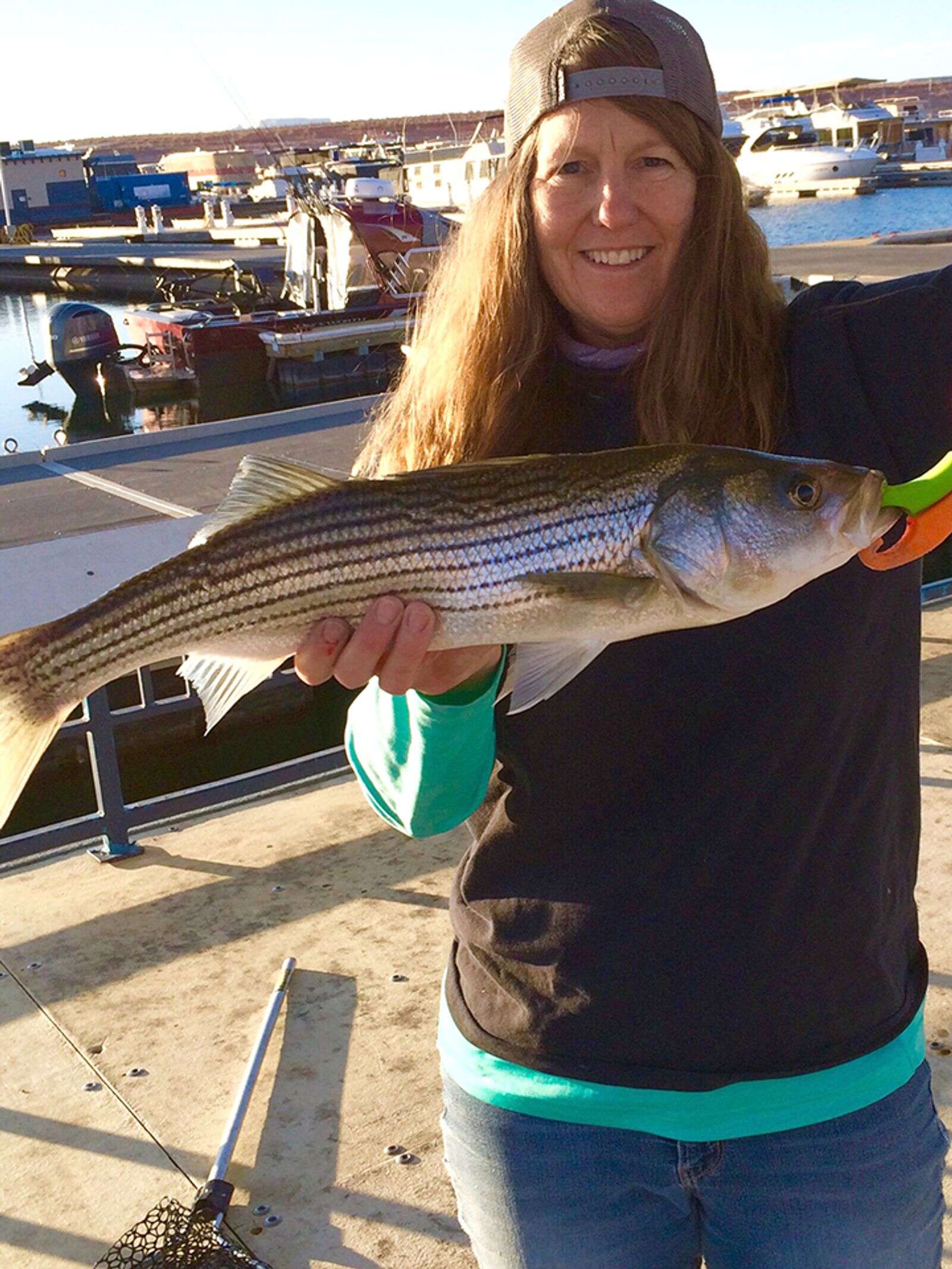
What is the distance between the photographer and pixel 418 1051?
13.7ft

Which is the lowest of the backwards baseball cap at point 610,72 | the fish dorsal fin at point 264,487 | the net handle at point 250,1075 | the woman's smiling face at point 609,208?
the net handle at point 250,1075

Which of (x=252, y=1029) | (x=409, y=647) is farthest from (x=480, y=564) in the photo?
(x=252, y=1029)

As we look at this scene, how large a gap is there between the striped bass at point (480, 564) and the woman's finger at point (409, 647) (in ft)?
0.12

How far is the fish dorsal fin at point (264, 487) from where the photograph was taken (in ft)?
8.07

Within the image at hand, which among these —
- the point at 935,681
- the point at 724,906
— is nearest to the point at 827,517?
the point at 724,906

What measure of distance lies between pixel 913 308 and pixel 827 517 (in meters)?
0.42

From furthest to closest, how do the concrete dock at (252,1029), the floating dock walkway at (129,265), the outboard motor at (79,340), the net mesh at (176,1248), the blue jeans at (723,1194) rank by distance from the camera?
the floating dock walkway at (129,265)
the outboard motor at (79,340)
the concrete dock at (252,1029)
the net mesh at (176,1248)
the blue jeans at (723,1194)

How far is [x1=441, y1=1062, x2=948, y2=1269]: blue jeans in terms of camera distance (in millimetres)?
2039

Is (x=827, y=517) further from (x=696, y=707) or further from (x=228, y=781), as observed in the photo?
(x=228, y=781)

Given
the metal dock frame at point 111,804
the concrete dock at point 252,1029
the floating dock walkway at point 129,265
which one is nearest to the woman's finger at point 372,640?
the concrete dock at point 252,1029

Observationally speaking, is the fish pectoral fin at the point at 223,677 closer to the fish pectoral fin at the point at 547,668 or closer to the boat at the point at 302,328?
the fish pectoral fin at the point at 547,668

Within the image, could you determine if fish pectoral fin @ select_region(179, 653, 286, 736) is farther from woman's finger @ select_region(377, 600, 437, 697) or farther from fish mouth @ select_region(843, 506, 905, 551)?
fish mouth @ select_region(843, 506, 905, 551)

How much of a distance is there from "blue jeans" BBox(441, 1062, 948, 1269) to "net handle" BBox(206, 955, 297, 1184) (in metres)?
1.66

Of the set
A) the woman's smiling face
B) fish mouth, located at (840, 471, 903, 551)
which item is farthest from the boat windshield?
fish mouth, located at (840, 471, 903, 551)
